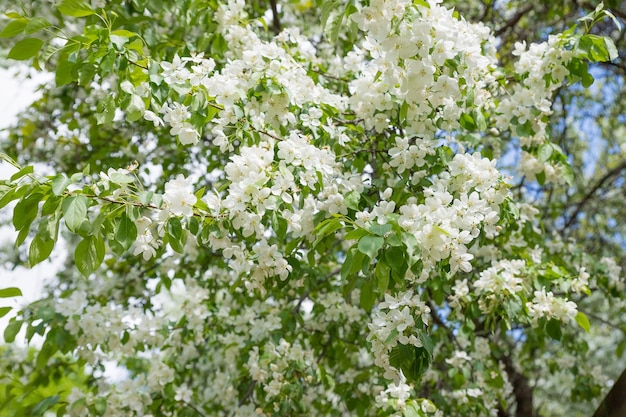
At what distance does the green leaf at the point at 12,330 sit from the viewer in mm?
2699

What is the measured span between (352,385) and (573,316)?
A: 3.88 ft

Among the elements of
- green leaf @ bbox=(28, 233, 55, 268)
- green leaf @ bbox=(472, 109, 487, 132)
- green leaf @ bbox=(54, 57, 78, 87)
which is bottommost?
green leaf @ bbox=(28, 233, 55, 268)

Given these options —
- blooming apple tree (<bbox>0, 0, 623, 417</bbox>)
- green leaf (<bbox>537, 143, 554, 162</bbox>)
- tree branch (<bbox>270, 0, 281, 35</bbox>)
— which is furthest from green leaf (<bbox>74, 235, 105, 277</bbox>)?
tree branch (<bbox>270, 0, 281, 35</bbox>)

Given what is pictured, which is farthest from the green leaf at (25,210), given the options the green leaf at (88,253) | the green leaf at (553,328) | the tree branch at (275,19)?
the tree branch at (275,19)

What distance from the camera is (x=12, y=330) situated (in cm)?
274

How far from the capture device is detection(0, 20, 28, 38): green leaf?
1.84 m

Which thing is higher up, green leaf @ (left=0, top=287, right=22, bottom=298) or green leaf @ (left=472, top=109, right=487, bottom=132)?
green leaf @ (left=472, top=109, right=487, bottom=132)

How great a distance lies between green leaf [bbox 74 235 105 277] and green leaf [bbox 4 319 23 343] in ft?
3.80

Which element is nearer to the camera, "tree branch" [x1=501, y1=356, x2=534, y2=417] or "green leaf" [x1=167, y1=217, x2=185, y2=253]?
"green leaf" [x1=167, y1=217, x2=185, y2=253]

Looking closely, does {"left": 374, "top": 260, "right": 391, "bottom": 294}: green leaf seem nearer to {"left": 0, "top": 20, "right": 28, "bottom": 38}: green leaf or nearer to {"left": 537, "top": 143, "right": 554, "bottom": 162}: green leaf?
{"left": 0, "top": 20, "right": 28, "bottom": 38}: green leaf

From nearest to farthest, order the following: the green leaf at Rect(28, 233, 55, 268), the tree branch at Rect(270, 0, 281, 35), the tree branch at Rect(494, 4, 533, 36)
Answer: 1. the green leaf at Rect(28, 233, 55, 268)
2. the tree branch at Rect(270, 0, 281, 35)
3. the tree branch at Rect(494, 4, 533, 36)

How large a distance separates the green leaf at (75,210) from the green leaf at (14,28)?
55 centimetres

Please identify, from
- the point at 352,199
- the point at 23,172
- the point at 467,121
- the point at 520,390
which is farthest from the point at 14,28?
the point at 520,390

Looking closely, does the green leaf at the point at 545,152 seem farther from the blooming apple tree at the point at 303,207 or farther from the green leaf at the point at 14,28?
the green leaf at the point at 14,28
